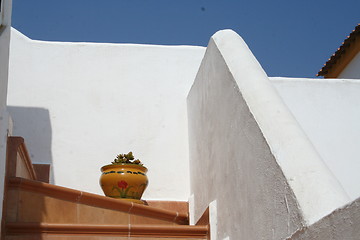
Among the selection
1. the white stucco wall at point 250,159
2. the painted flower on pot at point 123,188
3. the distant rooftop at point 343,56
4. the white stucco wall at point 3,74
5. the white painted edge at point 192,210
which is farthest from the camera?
the distant rooftop at point 343,56

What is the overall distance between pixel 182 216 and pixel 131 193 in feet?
1.48

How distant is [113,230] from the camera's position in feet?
13.2

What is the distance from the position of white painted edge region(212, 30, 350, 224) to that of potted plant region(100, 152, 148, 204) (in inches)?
55.9

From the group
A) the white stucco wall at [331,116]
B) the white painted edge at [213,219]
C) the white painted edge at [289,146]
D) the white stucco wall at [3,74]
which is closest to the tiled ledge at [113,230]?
the white painted edge at [213,219]

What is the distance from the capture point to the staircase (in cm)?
387

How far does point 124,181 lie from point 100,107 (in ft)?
4.25

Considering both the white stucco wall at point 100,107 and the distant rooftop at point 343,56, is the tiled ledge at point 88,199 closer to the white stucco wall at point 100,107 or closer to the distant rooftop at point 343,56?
the white stucco wall at point 100,107

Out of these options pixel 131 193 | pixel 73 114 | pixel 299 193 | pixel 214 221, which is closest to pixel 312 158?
pixel 299 193

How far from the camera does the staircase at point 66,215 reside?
387 cm

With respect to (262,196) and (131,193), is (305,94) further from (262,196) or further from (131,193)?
(262,196)

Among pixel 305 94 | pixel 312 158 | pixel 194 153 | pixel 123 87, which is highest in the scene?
pixel 123 87

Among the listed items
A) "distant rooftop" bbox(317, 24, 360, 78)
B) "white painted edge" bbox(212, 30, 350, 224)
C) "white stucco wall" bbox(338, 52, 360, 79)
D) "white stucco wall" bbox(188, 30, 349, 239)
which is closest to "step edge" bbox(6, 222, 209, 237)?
"white stucco wall" bbox(188, 30, 349, 239)

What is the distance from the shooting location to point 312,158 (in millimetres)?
2684

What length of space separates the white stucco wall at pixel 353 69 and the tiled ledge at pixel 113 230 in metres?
5.69
